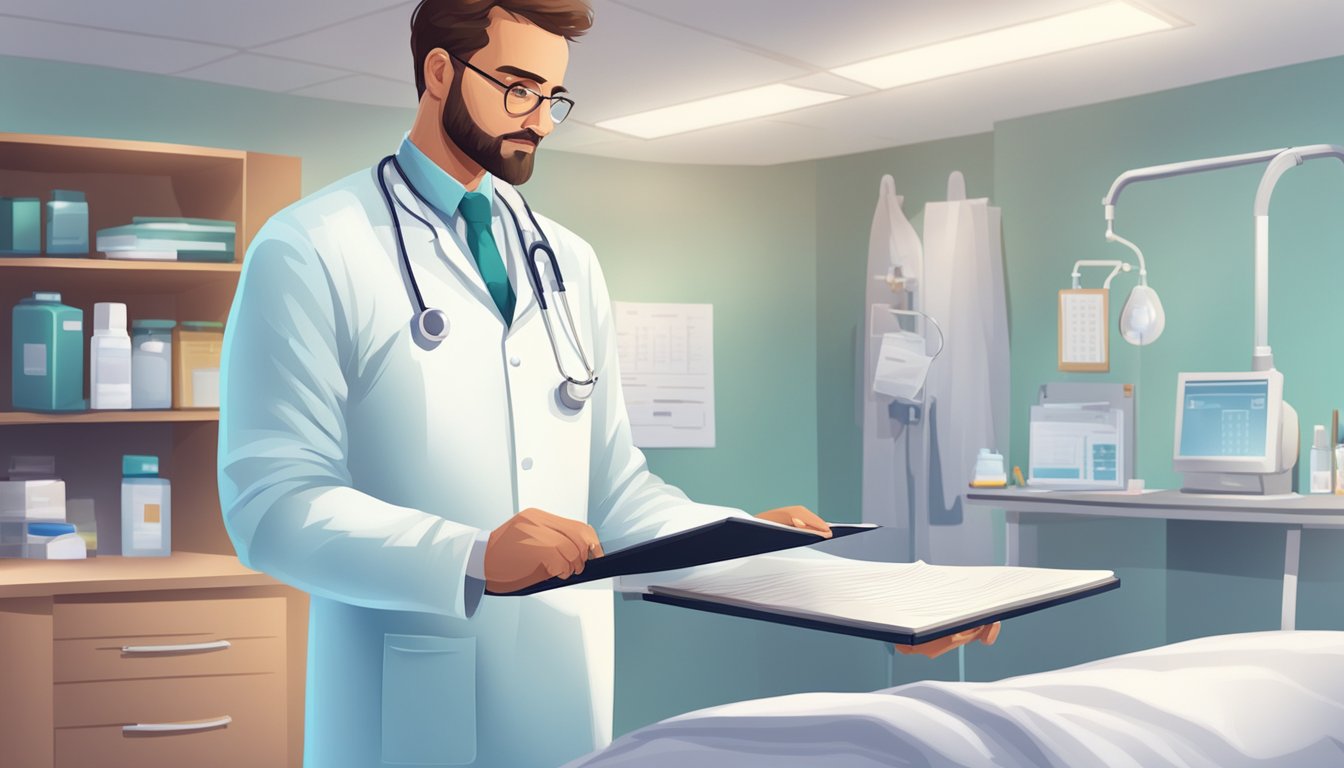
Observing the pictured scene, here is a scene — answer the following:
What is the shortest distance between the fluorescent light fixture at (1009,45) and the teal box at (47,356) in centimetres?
209

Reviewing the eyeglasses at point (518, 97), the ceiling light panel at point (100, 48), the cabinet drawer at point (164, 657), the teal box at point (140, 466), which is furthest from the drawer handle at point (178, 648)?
the eyeglasses at point (518, 97)

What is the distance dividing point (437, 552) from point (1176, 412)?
3.06m

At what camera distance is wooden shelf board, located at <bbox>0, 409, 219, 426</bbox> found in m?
2.96

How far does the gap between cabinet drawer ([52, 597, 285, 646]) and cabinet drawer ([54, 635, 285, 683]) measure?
0.01m

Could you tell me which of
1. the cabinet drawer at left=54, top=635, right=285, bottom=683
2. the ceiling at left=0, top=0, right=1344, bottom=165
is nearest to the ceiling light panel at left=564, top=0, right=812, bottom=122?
the ceiling at left=0, top=0, right=1344, bottom=165

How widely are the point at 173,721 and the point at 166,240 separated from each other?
115 cm

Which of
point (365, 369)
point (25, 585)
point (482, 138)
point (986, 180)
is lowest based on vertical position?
point (25, 585)

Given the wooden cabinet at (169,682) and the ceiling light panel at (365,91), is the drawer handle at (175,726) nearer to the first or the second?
the wooden cabinet at (169,682)

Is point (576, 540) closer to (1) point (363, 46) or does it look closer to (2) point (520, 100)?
(2) point (520, 100)

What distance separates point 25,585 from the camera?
2717mm

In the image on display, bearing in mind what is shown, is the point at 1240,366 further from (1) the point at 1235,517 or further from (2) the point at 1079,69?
(2) the point at 1079,69

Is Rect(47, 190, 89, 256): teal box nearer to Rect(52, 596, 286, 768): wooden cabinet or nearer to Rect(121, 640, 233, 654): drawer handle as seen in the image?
Rect(52, 596, 286, 768): wooden cabinet

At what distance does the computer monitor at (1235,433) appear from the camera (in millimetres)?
3283

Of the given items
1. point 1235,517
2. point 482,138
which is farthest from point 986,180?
point 482,138
